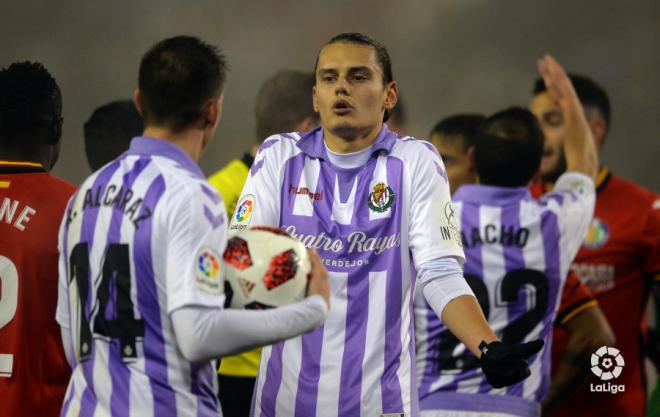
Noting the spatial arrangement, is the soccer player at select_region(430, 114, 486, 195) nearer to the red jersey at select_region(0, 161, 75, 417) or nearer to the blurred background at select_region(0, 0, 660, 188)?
the red jersey at select_region(0, 161, 75, 417)

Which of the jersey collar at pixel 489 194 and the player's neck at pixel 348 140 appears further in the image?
the jersey collar at pixel 489 194

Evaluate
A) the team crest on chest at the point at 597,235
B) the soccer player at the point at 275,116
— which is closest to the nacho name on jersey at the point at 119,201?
the soccer player at the point at 275,116

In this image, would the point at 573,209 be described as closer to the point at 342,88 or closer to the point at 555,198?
the point at 555,198

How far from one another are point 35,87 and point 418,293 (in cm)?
193

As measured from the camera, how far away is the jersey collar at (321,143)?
358 cm

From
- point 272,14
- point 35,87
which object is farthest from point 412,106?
point 35,87

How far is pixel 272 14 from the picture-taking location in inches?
352

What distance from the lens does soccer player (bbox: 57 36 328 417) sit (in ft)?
8.69

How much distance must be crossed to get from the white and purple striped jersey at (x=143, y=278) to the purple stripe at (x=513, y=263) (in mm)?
2166

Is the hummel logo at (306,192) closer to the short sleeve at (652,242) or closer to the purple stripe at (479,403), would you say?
the purple stripe at (479,403)

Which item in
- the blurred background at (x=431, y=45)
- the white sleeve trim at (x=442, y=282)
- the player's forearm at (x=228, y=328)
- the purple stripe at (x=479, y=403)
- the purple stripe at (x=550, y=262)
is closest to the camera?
the player's forearm at (x=228, y=328)

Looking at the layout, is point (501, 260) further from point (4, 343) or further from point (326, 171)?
point (4, 343)

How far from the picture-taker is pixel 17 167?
12.1 ft

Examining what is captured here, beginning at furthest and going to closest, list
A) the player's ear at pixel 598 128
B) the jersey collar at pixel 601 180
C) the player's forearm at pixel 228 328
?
the player's ear at pixel 598 128 < the jersey collar at pixel 601 180 < the player's forearm at pixel 228 328
